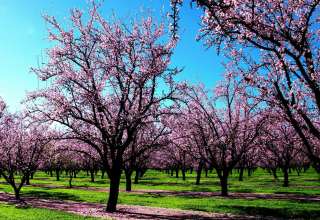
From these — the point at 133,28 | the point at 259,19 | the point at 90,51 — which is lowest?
the point at 259,19

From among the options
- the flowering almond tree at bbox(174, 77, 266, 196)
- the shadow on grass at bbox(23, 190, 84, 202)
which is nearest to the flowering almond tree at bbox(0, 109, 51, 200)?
the shadow on grass at bbox(23, 190, 84, 202)

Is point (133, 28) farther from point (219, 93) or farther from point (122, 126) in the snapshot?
point (219, 93)

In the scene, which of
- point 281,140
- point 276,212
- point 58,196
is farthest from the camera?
point 58,196

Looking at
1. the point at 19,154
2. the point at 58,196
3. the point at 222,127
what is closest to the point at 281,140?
the point at 222,127

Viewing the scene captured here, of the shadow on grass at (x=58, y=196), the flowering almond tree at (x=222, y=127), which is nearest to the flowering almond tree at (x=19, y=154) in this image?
the shadow on grass at (x=58, y=196)

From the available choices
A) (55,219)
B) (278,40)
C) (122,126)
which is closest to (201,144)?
(122,126)

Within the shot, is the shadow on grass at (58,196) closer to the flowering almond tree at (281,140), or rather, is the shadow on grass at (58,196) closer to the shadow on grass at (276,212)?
the shadow on grass at (276,212)

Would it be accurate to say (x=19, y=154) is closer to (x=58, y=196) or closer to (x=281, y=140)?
(x=58, y=196)

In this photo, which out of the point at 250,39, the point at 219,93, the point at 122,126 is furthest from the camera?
the point at 219,93

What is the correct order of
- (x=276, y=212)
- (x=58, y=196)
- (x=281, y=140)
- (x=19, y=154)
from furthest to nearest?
(x=58, y=196)
(x=19, y=154)
(x=281, y=140)
(x=276, y=212)

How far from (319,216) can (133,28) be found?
17.1 m

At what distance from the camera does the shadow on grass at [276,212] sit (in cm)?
2401

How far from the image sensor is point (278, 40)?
15820mm

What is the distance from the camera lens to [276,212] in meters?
25.5
